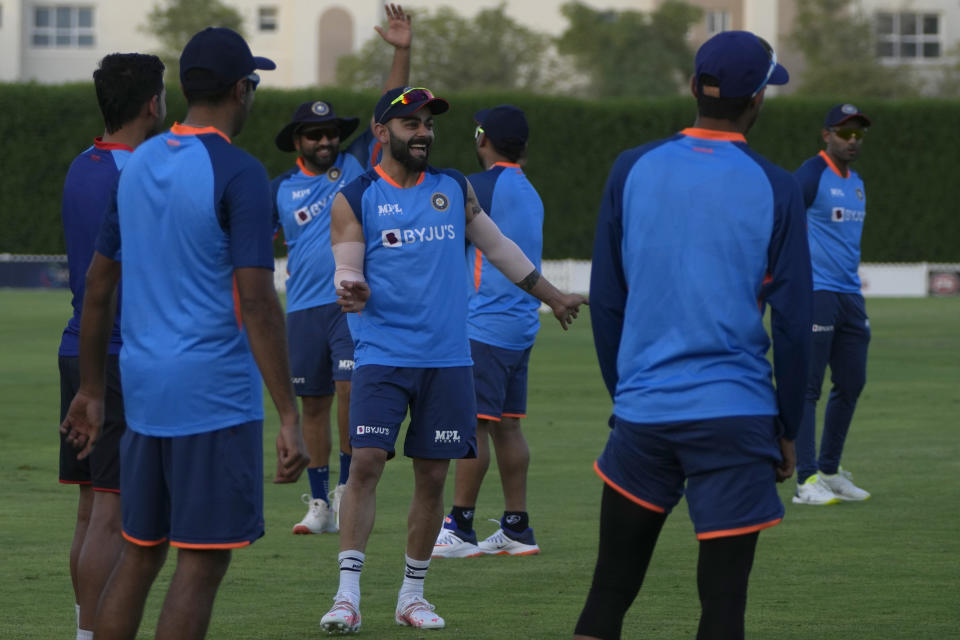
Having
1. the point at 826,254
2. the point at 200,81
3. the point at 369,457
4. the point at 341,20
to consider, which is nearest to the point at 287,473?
the point at 200,81

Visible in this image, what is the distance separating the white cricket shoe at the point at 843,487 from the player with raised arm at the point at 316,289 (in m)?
3.28

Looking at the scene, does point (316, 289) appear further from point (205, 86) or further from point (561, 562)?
point (205, 86)

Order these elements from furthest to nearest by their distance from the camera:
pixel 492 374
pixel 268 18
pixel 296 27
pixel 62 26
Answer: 1. pixel 268 18
2. pixel 296 27
3. pixel 62 26
4. pixel 492 374

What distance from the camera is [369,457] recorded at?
6.76 metres

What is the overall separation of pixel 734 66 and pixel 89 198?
7.99ft

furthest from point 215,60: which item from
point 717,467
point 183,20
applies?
point 183,20

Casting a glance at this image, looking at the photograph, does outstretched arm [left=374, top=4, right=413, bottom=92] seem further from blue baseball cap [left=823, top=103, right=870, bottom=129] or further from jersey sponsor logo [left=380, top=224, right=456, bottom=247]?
blue baseball cap [left=823, top=103, right=870, bottom=129]

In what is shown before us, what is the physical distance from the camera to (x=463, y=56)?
6019 centimetres

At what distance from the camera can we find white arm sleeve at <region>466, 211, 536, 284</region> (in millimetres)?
6938

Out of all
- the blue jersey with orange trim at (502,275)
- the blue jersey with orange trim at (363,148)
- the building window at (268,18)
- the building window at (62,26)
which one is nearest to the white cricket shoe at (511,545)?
the blue jersey with orange trim at (502,275)

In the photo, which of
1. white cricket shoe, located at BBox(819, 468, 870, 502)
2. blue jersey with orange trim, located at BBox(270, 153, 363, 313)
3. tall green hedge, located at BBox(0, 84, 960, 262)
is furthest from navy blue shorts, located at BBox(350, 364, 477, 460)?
tall green hedge, located at BBox(0, 84, 960, 262)

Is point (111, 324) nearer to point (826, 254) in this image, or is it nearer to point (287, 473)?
point (287, 473)

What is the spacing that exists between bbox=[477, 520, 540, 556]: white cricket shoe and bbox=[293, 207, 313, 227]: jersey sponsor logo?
2.38m

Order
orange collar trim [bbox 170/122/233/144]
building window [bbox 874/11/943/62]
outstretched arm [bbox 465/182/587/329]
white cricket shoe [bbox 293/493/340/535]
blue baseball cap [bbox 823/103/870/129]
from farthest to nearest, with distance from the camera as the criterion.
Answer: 1. building window [bbox 874/11/943/62]
2. blue baseball cap [bbox 823/103/870/129]
3. white cricket shoe [bbox 293/493/340/535]
4. outstretched arm [bbox 465/182/587/329]
5. orange collar trim [bbox 170/122/233/144]
